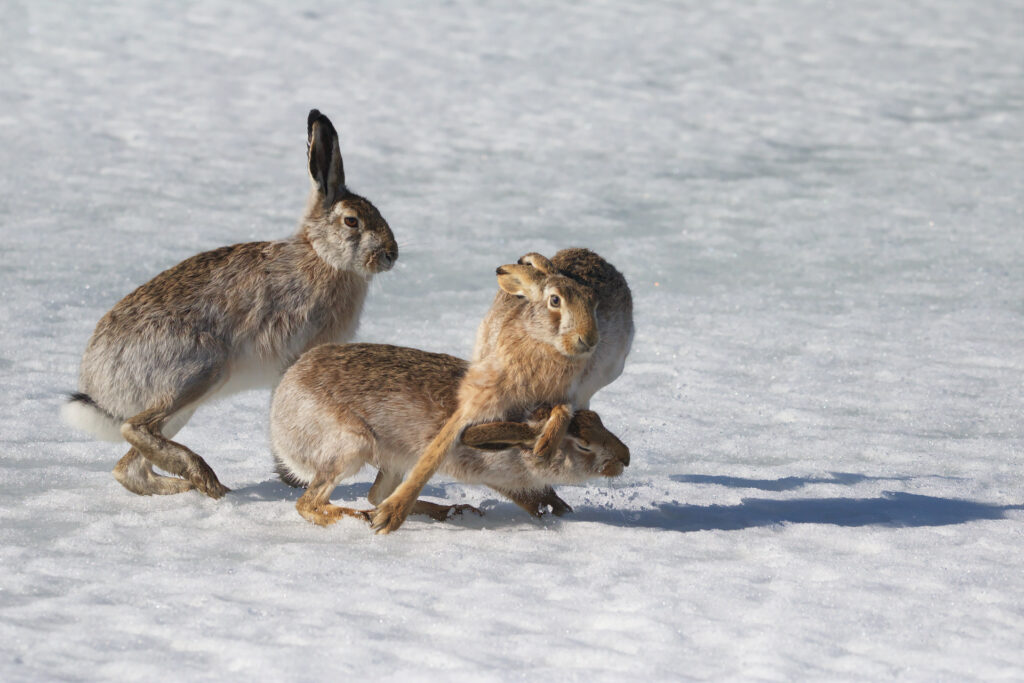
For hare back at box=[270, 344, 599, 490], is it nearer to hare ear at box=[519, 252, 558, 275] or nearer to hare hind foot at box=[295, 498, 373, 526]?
hare hind foot at box=[295, 498, 373, 526]

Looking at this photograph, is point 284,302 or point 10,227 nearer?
point 284,302

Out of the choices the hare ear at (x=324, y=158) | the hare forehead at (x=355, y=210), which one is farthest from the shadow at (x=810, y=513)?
the hare ear at (x=324, y=158)

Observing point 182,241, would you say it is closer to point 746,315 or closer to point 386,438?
point 746,315

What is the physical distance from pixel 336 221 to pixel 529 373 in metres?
1.44

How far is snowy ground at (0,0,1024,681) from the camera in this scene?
14.3 ft

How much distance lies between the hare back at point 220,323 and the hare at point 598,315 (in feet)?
2.63

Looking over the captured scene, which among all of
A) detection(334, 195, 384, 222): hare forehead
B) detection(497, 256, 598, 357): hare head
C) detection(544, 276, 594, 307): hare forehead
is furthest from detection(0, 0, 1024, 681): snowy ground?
detection(334, 195, 384, 222): hare forehead

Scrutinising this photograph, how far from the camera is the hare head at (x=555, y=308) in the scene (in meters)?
5.01

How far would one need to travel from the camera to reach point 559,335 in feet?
16.6

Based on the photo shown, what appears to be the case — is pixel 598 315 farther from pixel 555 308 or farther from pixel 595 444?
pixel 595 444

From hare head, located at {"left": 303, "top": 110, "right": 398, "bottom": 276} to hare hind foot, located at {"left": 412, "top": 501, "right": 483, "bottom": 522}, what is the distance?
1.15m

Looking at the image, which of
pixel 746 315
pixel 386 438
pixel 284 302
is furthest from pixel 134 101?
pixel 386 438

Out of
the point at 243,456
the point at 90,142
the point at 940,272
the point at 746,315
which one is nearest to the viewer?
the point at 243,456

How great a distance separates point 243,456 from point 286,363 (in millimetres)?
762
